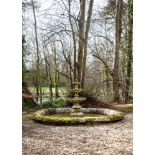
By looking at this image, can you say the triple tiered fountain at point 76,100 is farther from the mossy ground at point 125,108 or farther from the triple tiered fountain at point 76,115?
the mossy ground at point 125,108

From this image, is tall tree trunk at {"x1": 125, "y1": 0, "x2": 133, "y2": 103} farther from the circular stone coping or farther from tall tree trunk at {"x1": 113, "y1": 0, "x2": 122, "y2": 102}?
the circular stone coping

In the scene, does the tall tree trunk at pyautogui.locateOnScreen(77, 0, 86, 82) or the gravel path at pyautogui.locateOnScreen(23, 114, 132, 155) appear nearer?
the gravel path at pyautogui.locateOnScreen(23, 114, 132, 155)

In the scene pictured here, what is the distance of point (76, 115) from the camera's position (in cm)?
599

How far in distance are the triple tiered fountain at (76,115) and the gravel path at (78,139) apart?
0.11 metres

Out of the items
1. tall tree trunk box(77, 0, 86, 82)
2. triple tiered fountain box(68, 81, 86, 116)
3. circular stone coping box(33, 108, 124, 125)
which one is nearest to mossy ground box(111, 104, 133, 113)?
circular stone coping box(33, 108, 124, 125)

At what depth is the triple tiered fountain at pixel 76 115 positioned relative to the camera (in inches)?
218

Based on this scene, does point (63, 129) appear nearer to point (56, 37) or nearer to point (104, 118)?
point (104, 118)

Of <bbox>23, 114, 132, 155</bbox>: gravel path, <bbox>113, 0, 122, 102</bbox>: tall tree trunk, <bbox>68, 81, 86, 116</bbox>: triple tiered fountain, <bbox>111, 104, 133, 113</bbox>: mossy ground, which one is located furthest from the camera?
<bbox>68, 81, 86, 116</bbox>: triple tiered fountain

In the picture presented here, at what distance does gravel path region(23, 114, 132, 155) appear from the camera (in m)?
4.53

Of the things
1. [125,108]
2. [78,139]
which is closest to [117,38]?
[125,108]

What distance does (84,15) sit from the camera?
20.1ft

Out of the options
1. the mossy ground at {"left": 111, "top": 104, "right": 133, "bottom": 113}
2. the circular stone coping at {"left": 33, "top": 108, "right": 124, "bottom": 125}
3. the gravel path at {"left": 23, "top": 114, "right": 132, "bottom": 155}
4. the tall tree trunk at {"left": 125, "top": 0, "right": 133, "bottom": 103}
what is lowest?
the gravel path at {"left": 23, "top": 114, "right": 132, "bottom": 155}

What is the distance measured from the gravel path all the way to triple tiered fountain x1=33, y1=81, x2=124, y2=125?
0.11 m
